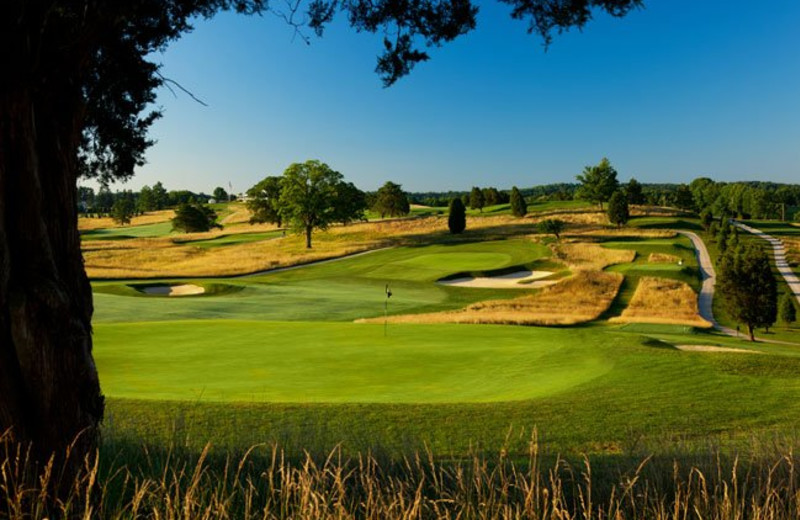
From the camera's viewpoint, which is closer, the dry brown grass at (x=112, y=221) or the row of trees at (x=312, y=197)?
the row of trees at (x=312, y=197)

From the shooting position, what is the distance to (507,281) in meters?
43.2

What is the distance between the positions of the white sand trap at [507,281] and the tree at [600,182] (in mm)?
44108

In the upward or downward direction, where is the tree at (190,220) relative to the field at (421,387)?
upward

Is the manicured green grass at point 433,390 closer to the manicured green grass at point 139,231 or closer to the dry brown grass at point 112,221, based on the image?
the manicured green grass at point 139,231

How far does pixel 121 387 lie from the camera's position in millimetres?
11219

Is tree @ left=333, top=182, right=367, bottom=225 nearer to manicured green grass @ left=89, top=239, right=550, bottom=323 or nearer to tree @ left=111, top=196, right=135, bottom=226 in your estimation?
Result: manicured green grass @ left=89, top=239, right=550, bottom=323

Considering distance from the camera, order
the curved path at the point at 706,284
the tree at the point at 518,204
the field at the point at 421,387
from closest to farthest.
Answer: the field at the point at 421,387 < the curved path at the point at 706,284 < the tree at the point at 518,204

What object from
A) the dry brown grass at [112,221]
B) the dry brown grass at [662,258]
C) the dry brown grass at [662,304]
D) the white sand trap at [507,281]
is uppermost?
the dry brown grass at [112,221]

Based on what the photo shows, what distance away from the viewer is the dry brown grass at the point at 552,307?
26750mm

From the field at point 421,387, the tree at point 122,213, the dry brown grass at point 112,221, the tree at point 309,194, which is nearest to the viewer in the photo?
the field at point 421,387

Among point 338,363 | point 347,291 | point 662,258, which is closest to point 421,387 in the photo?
point 338,363

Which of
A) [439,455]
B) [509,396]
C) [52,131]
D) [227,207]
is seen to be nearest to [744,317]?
[509,396]

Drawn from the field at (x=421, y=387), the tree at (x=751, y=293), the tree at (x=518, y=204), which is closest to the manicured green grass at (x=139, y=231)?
the tree at (x=518, y=204)

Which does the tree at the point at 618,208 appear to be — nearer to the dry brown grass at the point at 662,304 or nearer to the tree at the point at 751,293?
the dry brown grass at the point at 662,304
